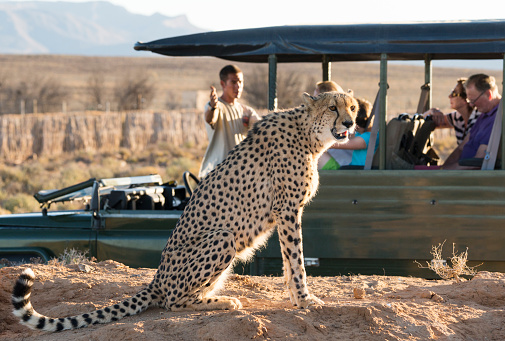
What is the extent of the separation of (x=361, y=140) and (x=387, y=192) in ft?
1.96

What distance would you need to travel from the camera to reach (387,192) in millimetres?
5641

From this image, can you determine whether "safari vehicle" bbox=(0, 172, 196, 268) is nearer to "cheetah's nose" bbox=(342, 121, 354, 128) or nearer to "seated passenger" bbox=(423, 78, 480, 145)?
"cheetah's nose" bbox=(342, 121, 354, 128)

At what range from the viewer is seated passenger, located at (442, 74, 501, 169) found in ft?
19.8

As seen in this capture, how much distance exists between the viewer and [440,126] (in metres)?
6.86

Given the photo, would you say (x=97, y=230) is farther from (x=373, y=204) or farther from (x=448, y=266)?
(x=448, y=266)

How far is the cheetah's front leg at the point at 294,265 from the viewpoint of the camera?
4285 millimetres

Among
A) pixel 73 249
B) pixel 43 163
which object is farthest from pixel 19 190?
pixel 73 249

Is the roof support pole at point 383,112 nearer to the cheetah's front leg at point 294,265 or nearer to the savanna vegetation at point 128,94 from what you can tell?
the cheetah's front leg at point 294,265

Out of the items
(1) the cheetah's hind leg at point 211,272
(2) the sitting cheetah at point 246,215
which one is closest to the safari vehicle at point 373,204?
(2) the sitting cheetah at point 246,215

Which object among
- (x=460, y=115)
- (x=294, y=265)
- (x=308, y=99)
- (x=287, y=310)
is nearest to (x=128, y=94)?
(x=460, y=115)

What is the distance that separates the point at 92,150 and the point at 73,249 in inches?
691

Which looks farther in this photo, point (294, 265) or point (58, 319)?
point (294, 265)

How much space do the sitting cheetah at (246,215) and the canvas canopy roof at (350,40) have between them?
4.18 feet

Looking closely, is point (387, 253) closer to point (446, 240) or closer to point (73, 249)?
point (446, 240)
